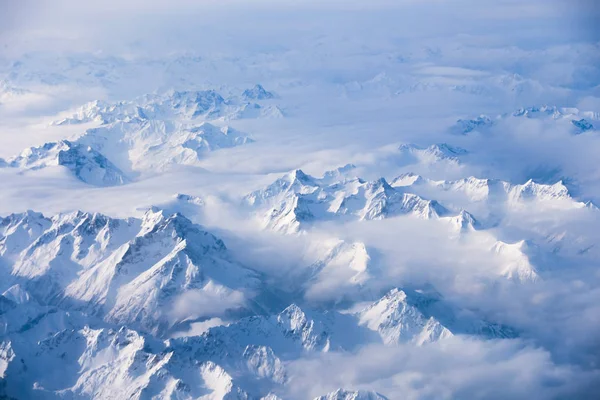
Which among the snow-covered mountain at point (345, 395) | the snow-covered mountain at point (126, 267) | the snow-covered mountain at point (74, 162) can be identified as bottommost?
the snow-covered mountain at point (74, 162)

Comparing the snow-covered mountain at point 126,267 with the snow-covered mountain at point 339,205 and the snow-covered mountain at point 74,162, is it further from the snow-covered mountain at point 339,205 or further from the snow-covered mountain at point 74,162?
the snow-covered mountain at point 74,162

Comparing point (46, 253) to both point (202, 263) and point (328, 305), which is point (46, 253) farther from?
point (328, 305)

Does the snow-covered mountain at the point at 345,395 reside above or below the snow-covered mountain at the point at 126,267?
above

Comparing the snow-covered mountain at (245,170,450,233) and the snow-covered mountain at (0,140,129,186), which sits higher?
the snow-covered mountain at (245,170,450,233)

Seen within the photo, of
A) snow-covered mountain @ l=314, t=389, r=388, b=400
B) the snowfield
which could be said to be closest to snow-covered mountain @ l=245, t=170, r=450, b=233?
the snowfield

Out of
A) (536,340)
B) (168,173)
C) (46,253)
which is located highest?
(536,340)

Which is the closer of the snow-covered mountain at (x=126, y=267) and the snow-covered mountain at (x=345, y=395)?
the snow-covered mountain at (x=345, y=395)

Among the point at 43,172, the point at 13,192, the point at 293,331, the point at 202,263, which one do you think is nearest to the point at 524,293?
the point at 293,331

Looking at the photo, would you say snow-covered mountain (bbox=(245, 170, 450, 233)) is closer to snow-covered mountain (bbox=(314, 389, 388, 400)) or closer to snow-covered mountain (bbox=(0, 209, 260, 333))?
snow-covered mountain (bbox=(0, 209, 260, 333))

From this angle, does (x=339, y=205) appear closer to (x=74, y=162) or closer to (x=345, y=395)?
(x=345, y=395)

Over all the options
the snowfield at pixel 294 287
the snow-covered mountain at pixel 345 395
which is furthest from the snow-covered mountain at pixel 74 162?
the snow-covered mountain at pixel 345 395

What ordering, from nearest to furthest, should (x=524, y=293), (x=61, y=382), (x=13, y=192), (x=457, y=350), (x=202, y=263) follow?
(x=61, y=382), (x=457, y=350), (x=524, y=293), (x=202, y=263), (x=13, y=192)
